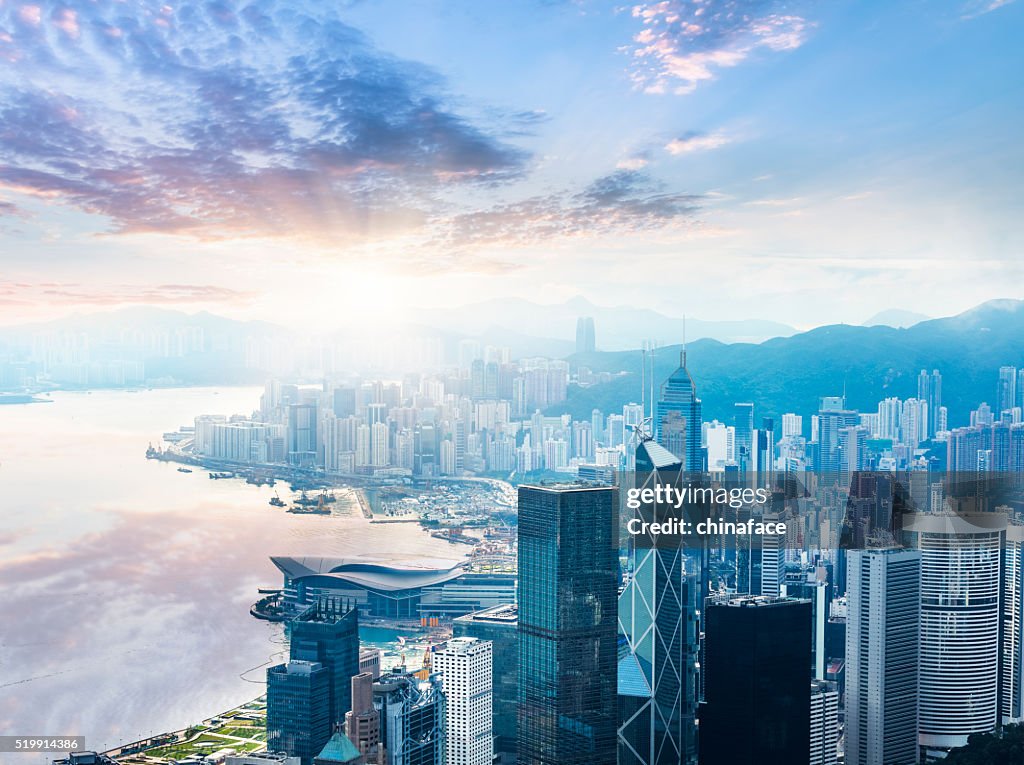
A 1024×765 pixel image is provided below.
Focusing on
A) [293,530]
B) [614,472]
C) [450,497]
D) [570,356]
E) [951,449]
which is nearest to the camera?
[614,472]

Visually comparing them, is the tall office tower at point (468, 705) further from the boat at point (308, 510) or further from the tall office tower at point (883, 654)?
the boat at point (308, 510)

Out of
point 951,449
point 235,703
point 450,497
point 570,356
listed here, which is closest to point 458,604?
point 450,497

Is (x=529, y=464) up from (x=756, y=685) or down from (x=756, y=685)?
up

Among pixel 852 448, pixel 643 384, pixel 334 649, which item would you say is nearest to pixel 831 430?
pixel 852 448

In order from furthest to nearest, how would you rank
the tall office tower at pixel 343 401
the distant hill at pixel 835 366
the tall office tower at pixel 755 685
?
the tall office tower at pixel 343 401, the distant hill at pixel 835 366, the tall office tower at pixel 755 685

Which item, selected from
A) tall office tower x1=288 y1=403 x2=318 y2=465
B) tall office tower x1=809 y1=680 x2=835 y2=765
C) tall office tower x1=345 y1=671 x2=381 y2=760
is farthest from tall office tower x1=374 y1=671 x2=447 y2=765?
tall office tower x1=288 y1=403 x2=318 y2=465

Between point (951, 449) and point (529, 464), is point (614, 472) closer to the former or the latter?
point (529, 464)

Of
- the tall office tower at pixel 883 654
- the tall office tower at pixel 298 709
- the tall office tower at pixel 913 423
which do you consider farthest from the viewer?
the tall office tower at pixel 913 423

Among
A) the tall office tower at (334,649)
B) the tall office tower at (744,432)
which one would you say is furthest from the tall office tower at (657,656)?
the tall office tower at (744,432)
